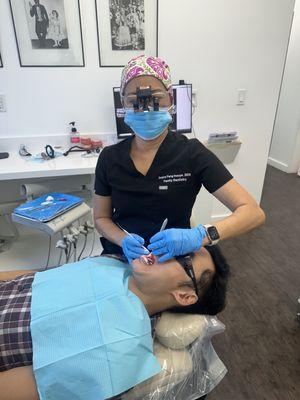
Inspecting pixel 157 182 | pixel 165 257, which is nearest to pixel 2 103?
pixel 157 182

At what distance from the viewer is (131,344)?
0.82 meters

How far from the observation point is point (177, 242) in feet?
2.84

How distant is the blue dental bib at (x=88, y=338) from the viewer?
775mm

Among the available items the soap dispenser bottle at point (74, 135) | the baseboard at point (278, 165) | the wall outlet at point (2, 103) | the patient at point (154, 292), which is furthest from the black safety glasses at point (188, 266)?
A: the baseboard at point (278, 165)

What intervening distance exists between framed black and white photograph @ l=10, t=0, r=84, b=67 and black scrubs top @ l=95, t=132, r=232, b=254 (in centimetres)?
127

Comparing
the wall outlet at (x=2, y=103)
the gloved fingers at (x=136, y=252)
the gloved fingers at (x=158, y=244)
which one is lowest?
the gloved fingers at (x=136, y=252)

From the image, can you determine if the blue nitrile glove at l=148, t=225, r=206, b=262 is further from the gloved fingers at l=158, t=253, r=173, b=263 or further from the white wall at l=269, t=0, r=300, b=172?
the white wall at l=269, t=0, r=300, b=172

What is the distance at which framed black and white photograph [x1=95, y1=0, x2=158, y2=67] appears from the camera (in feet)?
6.31

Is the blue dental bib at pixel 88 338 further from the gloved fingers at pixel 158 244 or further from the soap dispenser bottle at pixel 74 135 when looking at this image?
the soap dispenser bottle at pixel 74 135

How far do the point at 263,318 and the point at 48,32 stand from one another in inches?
94.0

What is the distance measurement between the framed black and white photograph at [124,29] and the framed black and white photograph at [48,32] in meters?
0.17

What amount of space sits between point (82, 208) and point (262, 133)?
183cm

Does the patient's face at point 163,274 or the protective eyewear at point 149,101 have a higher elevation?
the protective eyewear at point 149,101

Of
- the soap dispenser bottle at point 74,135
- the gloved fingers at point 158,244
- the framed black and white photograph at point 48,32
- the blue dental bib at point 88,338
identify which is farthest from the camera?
the soap dispenser bottle at point 74,135
